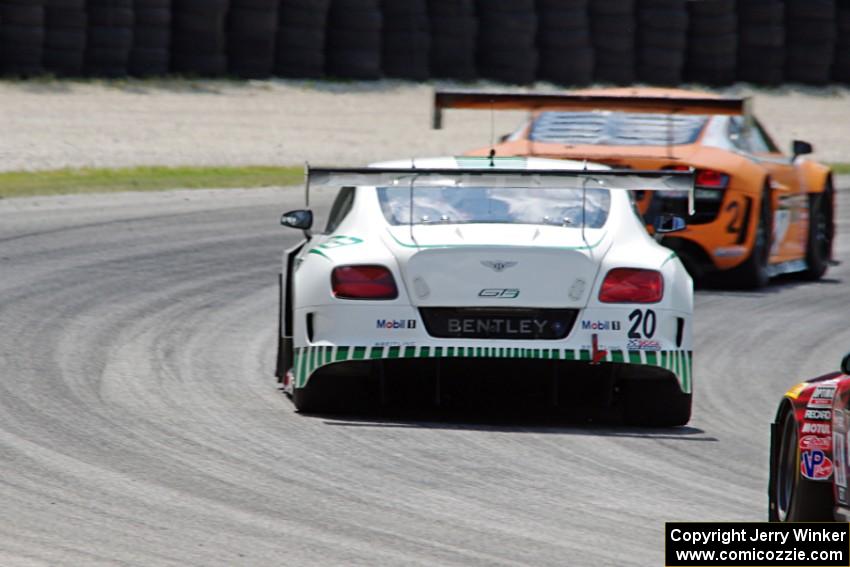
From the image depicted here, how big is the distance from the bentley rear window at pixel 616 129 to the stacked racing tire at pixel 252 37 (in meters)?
14.0

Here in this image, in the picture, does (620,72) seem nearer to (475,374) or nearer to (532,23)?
(532,23)

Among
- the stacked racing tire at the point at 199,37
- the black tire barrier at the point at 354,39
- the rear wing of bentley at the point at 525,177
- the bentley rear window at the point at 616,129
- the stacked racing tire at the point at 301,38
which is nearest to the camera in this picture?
the rear wing of bentley at the point at 525,177

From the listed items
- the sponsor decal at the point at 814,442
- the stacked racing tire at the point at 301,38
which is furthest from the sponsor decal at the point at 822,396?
the stacked racing tire at the point at 301,38

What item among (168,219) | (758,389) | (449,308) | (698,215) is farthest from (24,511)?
(168,219)

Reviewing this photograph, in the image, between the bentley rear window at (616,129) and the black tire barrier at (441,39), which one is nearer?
the bentley rear window at (616,129)

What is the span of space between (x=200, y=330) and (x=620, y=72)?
2092cm

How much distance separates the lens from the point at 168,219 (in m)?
17.2

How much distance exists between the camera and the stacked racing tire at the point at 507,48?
29.9 meters

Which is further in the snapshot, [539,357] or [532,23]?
[532,23]

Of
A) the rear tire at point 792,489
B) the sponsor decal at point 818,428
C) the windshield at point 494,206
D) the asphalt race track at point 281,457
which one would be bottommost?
the asphalt race track at point 281,457

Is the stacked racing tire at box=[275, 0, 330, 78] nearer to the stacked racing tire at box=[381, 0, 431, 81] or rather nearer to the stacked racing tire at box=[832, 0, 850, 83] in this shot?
the stacked racing tire at box=[381, 0, 431, 81]

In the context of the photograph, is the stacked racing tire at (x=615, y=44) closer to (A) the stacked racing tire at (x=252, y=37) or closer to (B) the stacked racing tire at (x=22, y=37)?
(A) the stacked racing tire at (x=252, y=37)

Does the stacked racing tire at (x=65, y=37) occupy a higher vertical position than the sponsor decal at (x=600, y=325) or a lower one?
higher

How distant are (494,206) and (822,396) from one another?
2.92 m
